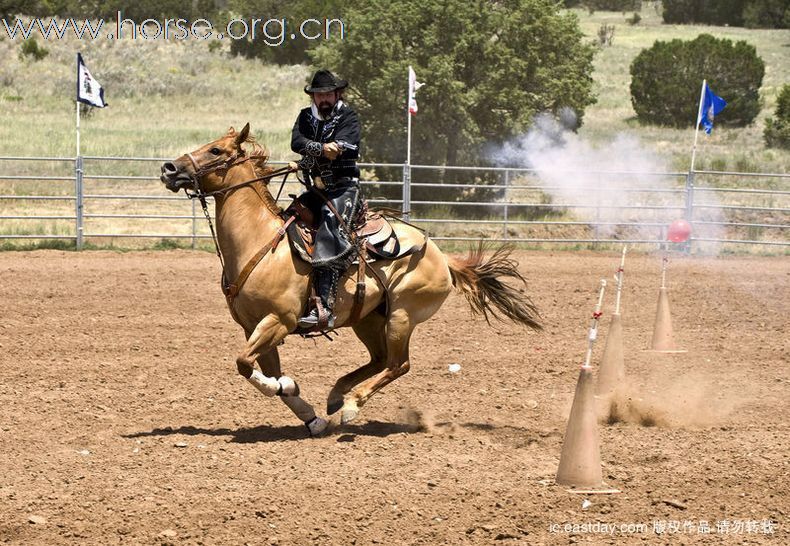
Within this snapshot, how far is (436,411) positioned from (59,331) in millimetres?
4809

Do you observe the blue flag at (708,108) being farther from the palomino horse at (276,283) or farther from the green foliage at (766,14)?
the green foliage at (766,14)

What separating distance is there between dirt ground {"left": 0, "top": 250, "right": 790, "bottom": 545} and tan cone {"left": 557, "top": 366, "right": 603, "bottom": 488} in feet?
0.42

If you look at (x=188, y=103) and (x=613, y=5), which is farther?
(x=613, y=5)

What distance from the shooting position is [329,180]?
24.9ft

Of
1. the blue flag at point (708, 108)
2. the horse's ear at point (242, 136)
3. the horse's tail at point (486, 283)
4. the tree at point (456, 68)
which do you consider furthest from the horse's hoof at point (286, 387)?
the tree at point (456, 68)

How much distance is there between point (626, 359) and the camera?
10.5 m

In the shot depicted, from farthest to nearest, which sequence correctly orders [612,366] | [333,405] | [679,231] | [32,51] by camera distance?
[32,51], [679,231], [612,366], [333,405]

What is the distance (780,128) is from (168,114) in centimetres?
2360

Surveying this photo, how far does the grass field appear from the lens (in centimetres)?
2694

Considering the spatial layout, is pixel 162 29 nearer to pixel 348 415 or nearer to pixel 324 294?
pixel 324 294

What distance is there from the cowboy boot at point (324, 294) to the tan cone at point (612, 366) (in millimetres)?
2622

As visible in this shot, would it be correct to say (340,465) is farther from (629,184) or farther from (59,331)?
(629,184)

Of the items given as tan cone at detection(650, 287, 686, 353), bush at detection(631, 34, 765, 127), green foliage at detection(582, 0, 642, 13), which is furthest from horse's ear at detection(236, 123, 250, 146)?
green foliage at detection(582, 0, 642, 13)

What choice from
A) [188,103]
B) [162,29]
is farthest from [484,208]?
[162,29]
